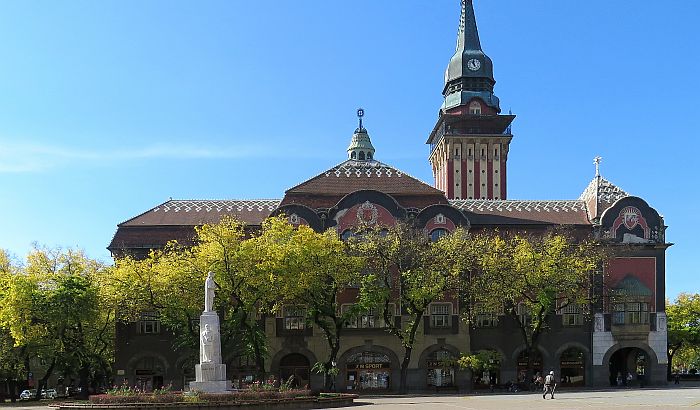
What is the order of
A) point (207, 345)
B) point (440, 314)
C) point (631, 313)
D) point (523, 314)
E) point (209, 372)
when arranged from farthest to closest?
point (631, 313)
point (523, 314)
point (440, 314)
point (207, 345)
point (209, 372)

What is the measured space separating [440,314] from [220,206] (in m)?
20.6

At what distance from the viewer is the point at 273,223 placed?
2347 inches

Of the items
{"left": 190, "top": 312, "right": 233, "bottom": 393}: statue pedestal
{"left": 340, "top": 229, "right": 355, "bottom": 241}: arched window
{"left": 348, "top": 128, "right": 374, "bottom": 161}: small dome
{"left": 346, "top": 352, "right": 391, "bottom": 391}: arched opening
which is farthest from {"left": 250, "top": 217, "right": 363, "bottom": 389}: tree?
{"left": 348, "top": 128, "right": 374, "bottom": 161}: small dome

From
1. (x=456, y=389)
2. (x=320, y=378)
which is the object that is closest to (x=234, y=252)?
(x=320, y=378)

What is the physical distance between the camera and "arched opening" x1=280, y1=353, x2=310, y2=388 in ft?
223

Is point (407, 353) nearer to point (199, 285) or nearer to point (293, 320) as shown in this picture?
point (293, 320)

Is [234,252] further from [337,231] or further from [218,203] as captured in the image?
[218,203]

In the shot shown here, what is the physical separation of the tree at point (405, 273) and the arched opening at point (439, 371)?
485 centimetres

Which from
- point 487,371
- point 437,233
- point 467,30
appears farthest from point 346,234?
point 467,30

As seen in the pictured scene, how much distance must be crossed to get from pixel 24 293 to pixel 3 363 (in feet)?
19.9

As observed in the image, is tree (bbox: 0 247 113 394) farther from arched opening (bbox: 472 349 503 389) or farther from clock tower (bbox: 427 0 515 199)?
clock tower (bbox: 427 0 515 199)

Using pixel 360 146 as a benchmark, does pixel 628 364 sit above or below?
below

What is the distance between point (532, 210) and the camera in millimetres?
74750

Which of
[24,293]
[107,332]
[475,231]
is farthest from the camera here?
[475,231]
